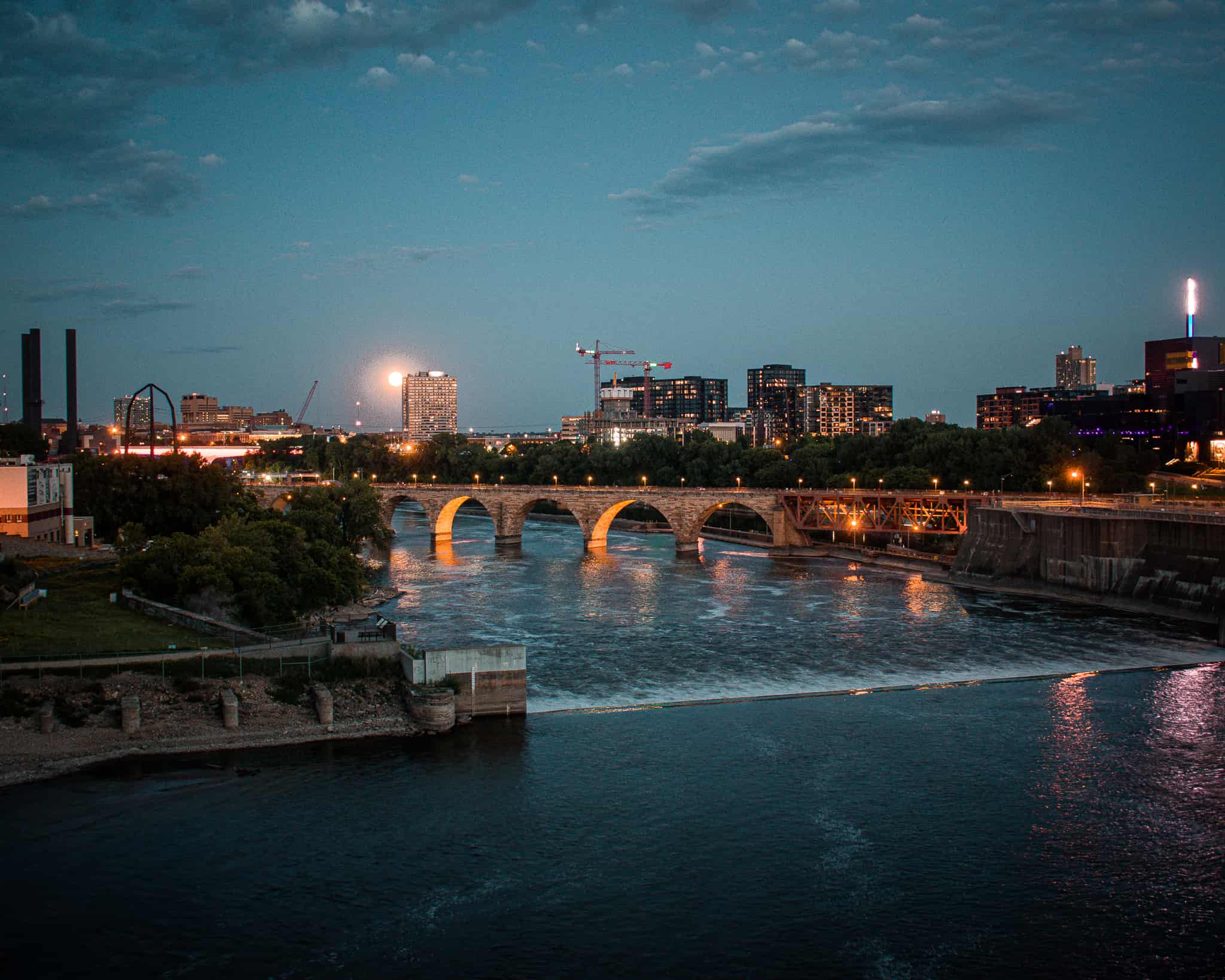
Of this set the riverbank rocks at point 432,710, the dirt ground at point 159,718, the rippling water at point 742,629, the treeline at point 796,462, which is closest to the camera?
the dirt ground at point 159,718

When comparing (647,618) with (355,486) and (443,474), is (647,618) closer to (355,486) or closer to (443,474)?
(355,486)

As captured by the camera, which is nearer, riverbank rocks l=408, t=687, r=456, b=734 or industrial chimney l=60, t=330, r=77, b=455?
riverbank rocks l=408, t=687, r=456, b=734

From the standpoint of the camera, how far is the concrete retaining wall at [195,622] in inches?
1740

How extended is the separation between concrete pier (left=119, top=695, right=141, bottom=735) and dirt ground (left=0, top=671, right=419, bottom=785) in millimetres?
163

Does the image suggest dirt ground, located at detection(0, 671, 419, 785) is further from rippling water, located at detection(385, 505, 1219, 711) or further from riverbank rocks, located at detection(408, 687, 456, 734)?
rippling water, located at detection(385, 505, 1219, 711)

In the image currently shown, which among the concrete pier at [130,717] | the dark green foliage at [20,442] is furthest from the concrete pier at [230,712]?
the dark green foliage at [20,442]

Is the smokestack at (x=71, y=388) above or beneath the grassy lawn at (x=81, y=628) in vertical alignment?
above

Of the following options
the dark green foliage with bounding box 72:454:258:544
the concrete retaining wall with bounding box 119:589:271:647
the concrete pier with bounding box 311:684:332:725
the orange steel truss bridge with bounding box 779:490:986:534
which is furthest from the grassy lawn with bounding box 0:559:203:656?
the orange steel truss bridge with bounding box 779:490:986:534

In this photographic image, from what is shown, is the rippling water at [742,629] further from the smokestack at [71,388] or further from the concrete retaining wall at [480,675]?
the smokestack at [71,388]

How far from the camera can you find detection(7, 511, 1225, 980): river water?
80.7 feet

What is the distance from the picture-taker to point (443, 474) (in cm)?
A: 18262

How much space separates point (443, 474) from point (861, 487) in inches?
3239

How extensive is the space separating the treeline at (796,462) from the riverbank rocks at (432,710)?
72.3 metres

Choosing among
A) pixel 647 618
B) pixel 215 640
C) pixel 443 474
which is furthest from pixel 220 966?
pixel 443 474
